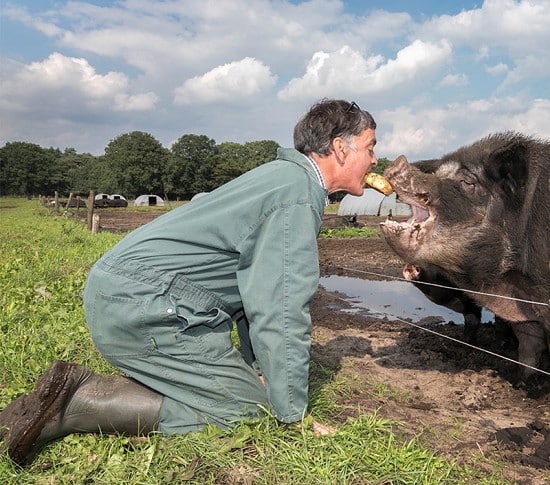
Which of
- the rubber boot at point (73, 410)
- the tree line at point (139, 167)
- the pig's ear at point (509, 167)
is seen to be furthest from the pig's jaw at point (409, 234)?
the tree line at point (139, 167)

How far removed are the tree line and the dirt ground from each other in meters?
69.0

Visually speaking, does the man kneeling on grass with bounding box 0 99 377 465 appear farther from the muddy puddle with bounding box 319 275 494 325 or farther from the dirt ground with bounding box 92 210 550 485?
the muddy puddle with bounding box 319 275 494 325

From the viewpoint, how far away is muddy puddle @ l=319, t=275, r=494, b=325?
737cm

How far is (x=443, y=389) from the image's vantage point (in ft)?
14.8

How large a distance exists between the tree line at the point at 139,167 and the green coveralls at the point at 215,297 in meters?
72.3

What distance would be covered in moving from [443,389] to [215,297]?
8.21ft

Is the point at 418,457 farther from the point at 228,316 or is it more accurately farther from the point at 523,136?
the point at 523,136

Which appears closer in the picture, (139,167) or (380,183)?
(380,183)

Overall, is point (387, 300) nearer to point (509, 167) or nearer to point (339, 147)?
point (509, 167)

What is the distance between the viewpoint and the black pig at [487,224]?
4.21 m

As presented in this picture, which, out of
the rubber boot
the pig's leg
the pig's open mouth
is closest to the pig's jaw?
the pig's open mouth

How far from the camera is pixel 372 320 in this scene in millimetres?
7023

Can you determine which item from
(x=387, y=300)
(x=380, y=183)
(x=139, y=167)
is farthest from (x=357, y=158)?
(x=139, y=167)

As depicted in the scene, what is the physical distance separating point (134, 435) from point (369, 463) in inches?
49.1
